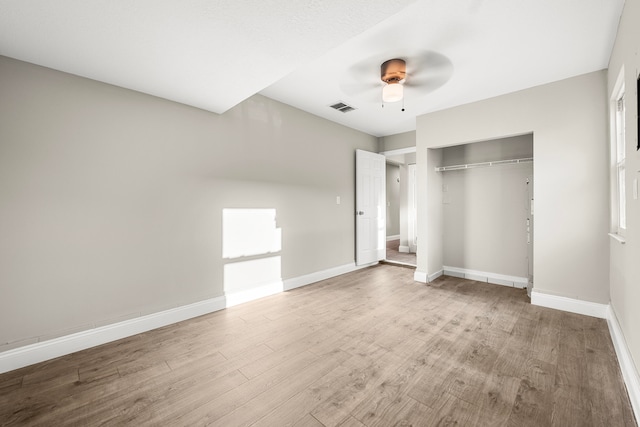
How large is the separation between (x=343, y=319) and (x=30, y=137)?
3.13 metres

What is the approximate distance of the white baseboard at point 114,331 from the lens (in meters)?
2.03

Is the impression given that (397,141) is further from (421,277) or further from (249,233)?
(249,233)

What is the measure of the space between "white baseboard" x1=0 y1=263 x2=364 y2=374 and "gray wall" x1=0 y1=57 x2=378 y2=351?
7 centimetres

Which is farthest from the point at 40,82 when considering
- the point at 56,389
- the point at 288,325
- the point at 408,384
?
the point at 408,384

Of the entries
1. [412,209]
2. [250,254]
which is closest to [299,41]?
[250,254]

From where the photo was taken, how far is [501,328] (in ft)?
8.41

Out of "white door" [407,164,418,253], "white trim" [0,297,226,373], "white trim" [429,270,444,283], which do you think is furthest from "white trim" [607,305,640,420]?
"white door" [407,164,418,253]

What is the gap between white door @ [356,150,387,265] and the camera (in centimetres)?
491

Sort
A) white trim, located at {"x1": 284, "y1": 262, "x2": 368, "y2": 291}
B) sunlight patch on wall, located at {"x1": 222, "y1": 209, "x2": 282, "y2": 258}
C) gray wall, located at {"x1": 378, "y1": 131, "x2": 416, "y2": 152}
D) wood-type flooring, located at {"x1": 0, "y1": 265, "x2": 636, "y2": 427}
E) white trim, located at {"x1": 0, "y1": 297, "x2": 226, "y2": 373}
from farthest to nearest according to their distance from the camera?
gray wall, located at {"x1": 378, "y1": 131, "x2": 416, "y2": 152} → white trim, located at {"x1": 284, "y1": 262, "x2": 368, "y2": 291} → sunlight patch on wall, located at {"x1": 222, "y1": 209, "x2": 282, "y2": 258} → white trim, located at {"x1": 0, "y1": 297, "x2": 226, "y2": 373} → wood-type flooring, located at {"x1": 0, "y1": 265, "x2": 636, "y2": 427}

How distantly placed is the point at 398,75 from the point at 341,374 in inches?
106

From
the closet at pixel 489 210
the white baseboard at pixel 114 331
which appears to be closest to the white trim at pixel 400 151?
the closet at pixel 489 210

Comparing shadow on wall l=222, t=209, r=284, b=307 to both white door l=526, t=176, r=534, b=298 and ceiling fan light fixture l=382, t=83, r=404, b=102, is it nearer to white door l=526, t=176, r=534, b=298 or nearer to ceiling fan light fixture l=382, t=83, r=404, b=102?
ceiling fan light fixture l=382, t=83, r=404, b=102

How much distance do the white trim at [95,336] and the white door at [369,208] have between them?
2.84 metres

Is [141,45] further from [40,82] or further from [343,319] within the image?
[343,319]
